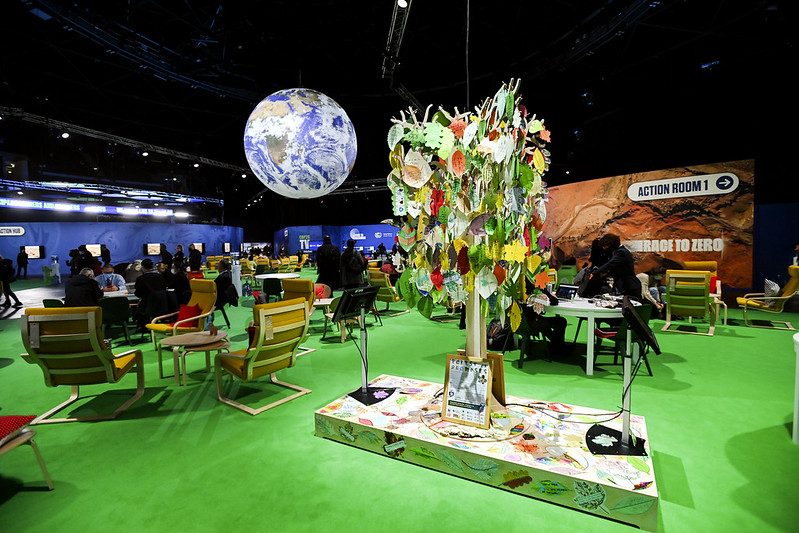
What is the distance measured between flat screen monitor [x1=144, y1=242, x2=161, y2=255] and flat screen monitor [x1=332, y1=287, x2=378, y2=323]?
22.4 metres

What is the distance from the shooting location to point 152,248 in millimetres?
21453

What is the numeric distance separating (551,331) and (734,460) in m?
2.72

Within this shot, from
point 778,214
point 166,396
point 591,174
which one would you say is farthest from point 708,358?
point 591,174

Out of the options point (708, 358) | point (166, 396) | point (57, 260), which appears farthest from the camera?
point (57, 260)

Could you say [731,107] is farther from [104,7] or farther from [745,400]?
[104,7]

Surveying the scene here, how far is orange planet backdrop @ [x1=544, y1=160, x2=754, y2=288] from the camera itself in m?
8.37

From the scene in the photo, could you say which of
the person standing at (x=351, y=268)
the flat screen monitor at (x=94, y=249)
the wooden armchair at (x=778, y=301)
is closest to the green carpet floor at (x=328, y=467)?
the wooden armchair at (x=778, y=301)

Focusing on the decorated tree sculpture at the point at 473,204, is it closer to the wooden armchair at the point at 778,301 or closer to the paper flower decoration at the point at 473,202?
the paper flower decoration at the point at 473,202

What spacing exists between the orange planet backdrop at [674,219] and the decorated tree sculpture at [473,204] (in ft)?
27.3

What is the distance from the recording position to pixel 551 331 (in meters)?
5.30

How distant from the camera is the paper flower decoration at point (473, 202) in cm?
241

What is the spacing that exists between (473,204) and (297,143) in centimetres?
258

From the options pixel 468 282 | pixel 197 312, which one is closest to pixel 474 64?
pixel 197 312

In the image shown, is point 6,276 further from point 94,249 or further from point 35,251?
point 94,249
